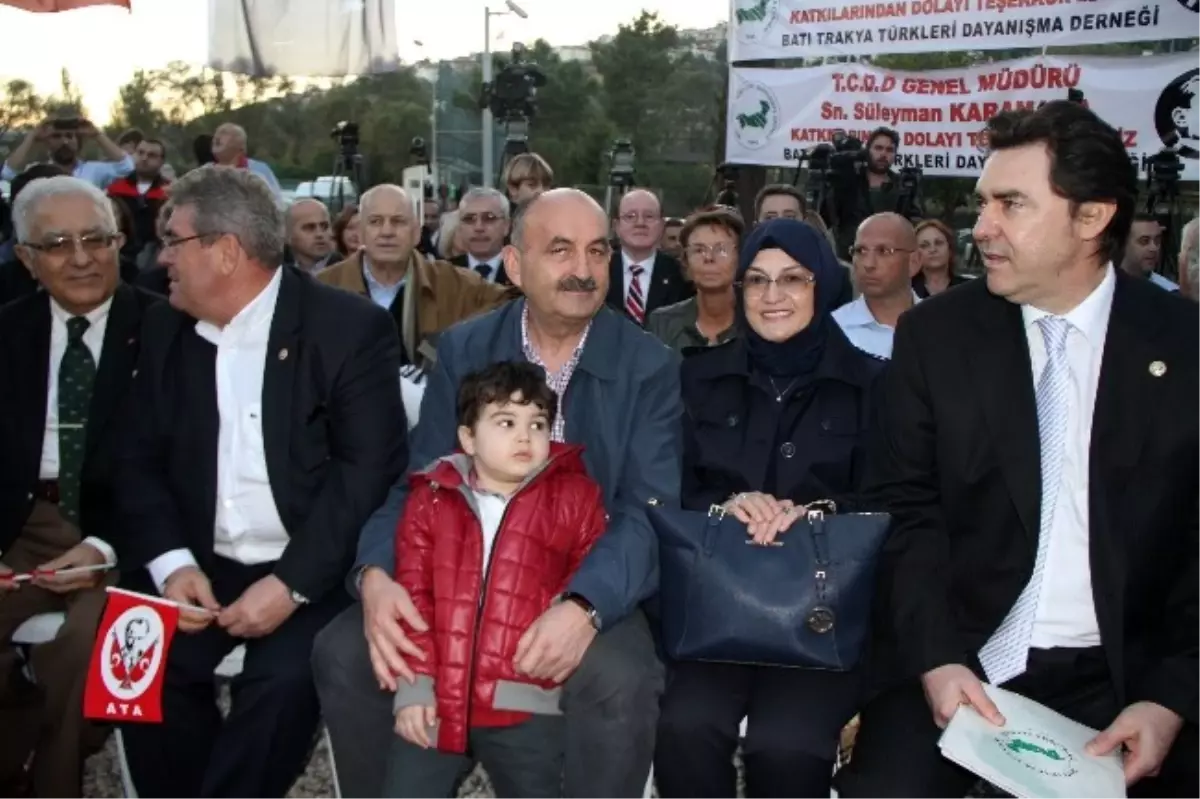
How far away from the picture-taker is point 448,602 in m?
2.38

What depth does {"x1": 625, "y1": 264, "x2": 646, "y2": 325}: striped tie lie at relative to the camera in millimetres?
6379

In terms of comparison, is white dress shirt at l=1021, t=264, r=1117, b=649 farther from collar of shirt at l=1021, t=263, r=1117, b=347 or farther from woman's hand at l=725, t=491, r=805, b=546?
woman's hand at l=725, t=491, r=805, b=546

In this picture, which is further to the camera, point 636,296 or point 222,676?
point 636,296

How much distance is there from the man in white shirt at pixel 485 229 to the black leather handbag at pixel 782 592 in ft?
13.3

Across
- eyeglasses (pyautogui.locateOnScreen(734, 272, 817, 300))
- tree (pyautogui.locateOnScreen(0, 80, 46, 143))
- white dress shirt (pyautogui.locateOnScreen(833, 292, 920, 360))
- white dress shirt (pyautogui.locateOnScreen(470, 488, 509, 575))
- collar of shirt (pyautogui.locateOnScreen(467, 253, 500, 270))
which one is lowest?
white dress shirt (pyautogui.locateOnScreen(470, 488, 509, 575))

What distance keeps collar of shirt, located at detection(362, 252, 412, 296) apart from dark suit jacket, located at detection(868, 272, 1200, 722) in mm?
3227

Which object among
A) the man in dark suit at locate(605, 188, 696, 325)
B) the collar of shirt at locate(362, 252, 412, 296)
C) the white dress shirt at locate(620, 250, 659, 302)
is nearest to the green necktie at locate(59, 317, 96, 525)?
the collar of shirt at locate(362, 252, 412, 296)

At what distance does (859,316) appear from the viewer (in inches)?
193

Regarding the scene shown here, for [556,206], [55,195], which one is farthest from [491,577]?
[55,195]

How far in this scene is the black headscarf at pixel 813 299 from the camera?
2.87m

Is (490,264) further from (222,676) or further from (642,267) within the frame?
(222,676)

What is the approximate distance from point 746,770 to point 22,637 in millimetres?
1991

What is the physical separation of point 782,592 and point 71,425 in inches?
83.2

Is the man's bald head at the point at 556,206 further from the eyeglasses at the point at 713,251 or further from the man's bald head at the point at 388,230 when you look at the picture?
the man's bald head at the point at 388,230
